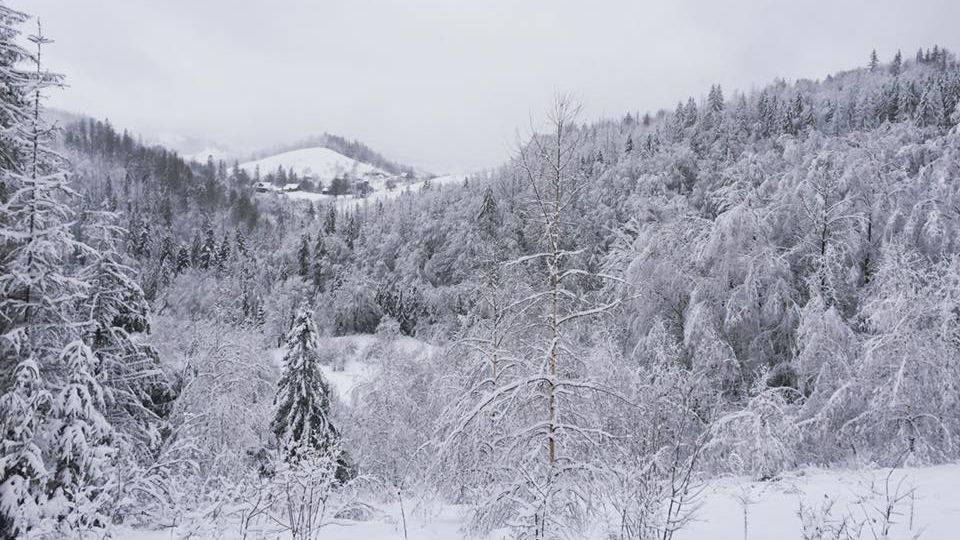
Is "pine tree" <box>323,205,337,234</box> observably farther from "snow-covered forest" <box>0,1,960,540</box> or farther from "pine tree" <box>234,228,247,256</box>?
"snow-covered forest" <box>0,1,960,540</box>

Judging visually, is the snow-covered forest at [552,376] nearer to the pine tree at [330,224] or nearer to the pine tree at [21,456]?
the pine tree at [21,456]

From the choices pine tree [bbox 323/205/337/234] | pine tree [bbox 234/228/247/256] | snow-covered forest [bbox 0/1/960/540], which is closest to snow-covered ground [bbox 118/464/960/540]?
snow-covered forest [bbox 0/1/960/540]

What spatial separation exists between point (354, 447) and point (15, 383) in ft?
63.8

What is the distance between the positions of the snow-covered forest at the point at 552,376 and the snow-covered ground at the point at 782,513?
0.48ft

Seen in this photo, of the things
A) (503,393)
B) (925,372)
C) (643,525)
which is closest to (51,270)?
(503,393)

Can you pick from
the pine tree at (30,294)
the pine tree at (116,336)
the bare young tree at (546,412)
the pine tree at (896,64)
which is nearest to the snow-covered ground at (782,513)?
the bare young tree at (546,412)

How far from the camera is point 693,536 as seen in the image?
6141 mm

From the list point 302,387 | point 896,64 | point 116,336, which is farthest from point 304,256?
point 896,64

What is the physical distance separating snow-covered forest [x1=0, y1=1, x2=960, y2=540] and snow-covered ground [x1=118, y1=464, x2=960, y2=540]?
15cm

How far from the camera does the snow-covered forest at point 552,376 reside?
6.45 m

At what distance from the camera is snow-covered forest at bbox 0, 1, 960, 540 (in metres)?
6.45

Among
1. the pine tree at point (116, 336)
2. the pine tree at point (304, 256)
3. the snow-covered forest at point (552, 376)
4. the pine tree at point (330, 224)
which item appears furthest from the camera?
the pine tree at point (330, 224)

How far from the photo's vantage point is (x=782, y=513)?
6.85 meters

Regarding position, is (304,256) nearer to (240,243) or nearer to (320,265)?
(320,265)
